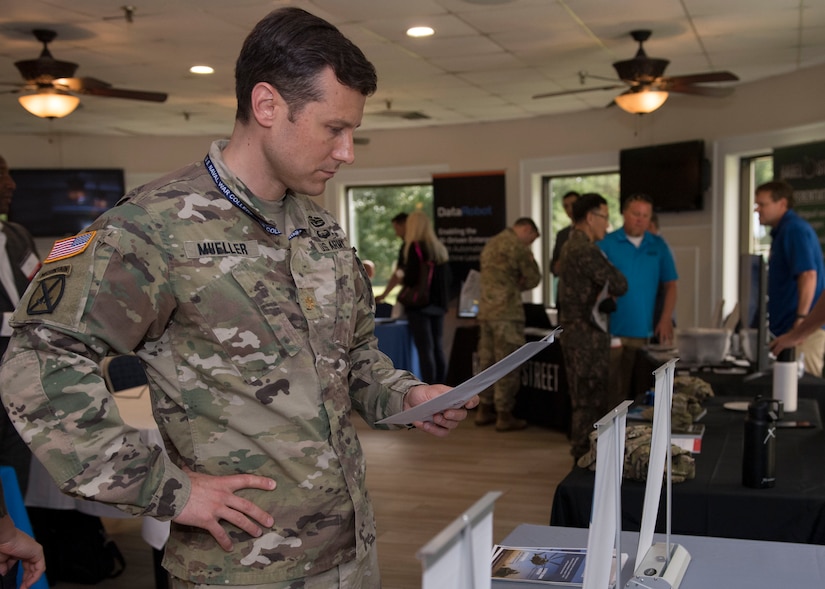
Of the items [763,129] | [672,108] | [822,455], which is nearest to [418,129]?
[672,108]

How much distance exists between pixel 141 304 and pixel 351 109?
1.38ft

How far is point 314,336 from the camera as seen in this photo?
1.23 m

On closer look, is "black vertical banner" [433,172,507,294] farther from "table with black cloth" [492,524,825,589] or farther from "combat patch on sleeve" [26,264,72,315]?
"combat patch on sleeve" [26,264,72,315]

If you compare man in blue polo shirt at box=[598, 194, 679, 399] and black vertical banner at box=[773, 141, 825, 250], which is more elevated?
black vertical banner at box=[773, 141, 825, 250]

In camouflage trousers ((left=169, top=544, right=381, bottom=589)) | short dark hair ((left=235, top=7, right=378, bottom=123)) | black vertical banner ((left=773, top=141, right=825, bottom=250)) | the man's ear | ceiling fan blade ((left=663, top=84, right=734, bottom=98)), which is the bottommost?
camouflage trousers ((left=169, top=544, right=381, bottom=589))

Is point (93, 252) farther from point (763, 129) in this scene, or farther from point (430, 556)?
point (763, 129)

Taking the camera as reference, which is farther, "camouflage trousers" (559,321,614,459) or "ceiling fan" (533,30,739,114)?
"ceiling fan" (533,30,739,114)

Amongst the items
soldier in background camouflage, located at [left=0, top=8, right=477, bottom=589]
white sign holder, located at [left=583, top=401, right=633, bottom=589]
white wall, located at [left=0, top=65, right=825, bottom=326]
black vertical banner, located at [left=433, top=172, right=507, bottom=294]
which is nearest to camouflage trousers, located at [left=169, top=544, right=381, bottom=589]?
soldier in background camouflage, located at [left=0, top=8, right=477, bottom=589]

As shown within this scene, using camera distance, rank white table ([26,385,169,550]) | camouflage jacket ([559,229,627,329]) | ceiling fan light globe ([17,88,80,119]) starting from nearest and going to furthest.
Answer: white table ([26,385,169,550]), camouflage jacket ([559,229,627,329]), ceiling fan light globe ([17,88,80,119])

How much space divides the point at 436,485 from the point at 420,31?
282cm

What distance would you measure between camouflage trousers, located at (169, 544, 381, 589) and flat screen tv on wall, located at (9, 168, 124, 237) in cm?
855

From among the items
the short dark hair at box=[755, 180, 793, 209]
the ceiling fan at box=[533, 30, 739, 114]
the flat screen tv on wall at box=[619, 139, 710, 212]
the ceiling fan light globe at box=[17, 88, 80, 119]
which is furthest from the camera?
the flat screen tv on wall at box=[619, 139, 710, 212]

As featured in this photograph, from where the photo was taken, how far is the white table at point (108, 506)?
2721 mm

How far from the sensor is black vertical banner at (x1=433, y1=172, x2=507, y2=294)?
28.2 ft
